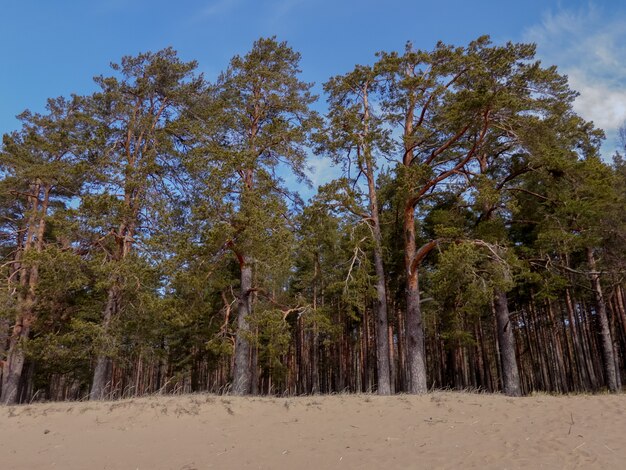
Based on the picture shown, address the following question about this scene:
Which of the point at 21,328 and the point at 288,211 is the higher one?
the point at 288,211

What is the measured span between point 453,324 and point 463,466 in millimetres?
11380

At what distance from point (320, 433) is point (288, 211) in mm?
11233

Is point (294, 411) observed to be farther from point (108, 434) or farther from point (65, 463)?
point (65, 463)

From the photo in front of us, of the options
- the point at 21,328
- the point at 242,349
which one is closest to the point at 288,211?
the point at 242,349

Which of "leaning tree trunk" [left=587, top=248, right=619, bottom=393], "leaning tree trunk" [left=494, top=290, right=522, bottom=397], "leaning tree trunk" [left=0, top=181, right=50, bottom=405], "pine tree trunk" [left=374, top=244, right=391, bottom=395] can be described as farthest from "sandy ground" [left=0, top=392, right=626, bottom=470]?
"leaning tree trunk" [left=587, top=248, right=619, bottom=393]

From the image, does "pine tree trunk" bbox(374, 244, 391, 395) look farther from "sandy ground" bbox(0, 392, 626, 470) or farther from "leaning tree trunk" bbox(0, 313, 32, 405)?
"leaning tree trunk" bbox(0, 313, 32, 405)

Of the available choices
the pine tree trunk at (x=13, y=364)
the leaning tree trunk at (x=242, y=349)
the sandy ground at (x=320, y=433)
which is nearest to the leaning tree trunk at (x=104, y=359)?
the pine tree trunk at (x=13, y=364)

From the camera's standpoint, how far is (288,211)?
18.3 m

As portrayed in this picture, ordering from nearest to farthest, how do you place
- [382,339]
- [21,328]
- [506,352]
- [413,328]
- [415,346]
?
1. [415,346]
2. [413,328]
3. [382,339]
4. [506,352]
5. [21,328]

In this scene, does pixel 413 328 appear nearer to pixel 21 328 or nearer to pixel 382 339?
pixel 382 339

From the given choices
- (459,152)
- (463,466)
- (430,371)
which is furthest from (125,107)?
(430,371)

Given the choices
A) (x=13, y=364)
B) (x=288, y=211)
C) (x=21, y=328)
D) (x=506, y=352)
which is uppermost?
(x=288, y=211)

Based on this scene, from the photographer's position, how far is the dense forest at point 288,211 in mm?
14398

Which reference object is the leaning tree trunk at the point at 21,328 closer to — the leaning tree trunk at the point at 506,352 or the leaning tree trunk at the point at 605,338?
the leaning tree trunk at the point at 506,352
